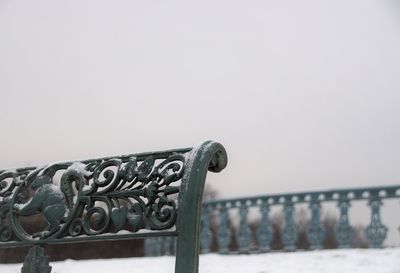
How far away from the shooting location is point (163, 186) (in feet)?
7.34

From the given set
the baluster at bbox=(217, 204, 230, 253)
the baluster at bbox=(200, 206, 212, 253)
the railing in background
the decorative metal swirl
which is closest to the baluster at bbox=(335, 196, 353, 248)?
the railing in background

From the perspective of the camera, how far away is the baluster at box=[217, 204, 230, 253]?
856cm

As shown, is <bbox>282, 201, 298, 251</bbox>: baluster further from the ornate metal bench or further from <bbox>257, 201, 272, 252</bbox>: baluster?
the ornate metal bench

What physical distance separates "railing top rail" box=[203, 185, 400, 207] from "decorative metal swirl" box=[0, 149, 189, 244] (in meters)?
5.68

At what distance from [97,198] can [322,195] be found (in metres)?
6.01

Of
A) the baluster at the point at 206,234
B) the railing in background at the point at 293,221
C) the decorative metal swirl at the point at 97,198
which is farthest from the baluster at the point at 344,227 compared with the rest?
the decorative metal swirl at the point at 97,198

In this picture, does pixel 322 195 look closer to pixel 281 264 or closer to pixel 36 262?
pixel 281 264

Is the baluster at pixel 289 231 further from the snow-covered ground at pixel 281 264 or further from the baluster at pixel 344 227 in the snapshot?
the baluster at pixel 344 227

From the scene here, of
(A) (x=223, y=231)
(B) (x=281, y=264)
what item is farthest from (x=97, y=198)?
(A) (x=223, y=231)

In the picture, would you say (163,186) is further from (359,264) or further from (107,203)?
(359,264)

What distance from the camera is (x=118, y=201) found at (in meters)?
2.31

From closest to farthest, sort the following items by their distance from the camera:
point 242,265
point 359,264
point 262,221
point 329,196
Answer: point 359,264, point 242,265, point 329,196, point 262,221

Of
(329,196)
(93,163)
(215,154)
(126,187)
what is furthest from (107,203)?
(329,196)

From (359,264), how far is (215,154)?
173 inches
